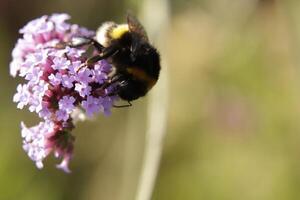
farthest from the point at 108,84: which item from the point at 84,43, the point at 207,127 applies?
the point at 207,127

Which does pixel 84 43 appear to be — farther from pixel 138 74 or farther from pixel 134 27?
pixel 138 74

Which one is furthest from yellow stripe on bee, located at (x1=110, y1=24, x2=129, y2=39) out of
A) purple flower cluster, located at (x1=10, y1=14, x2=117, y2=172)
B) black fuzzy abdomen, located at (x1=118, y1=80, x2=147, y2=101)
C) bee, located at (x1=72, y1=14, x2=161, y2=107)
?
→ black fuzzy abdomen, located at (x1=118, y1=80, x2=147, y2=101)

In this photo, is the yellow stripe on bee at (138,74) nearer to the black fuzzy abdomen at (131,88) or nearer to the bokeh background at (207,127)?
the black fuzzy abdomen at (131,88)

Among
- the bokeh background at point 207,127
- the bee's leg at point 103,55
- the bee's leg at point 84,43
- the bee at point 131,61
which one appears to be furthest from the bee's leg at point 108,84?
the bokeh background at point 207,127

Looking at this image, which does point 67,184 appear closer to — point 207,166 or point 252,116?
point 207,166

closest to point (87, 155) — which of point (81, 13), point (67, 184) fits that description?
point (67, 184)

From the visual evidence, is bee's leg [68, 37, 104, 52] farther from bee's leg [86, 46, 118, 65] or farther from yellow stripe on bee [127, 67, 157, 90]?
yellow stripe on bee [127, 67, 157, 90]
